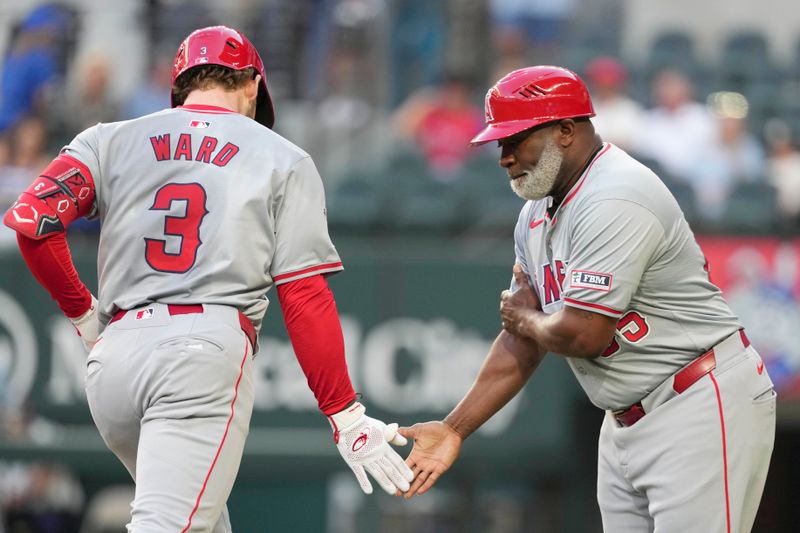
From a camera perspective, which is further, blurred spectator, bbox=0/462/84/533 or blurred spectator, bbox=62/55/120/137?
blurred spectator, bbox=62/55/120/137

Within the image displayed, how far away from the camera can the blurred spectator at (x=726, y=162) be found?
9492mm

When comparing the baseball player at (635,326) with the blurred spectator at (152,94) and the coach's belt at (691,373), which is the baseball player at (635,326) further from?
the blurred spectator at (152,94)

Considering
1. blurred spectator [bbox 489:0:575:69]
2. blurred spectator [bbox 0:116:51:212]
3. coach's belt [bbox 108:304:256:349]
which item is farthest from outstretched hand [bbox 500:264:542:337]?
blurred spectator [bbox 489:0:575:69]

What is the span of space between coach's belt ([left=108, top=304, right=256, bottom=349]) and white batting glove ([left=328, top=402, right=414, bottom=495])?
0.38m

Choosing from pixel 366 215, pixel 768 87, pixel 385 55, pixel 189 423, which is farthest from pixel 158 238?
pixel 768 87

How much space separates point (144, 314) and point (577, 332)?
135cm

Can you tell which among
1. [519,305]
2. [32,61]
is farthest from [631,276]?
[32,61]

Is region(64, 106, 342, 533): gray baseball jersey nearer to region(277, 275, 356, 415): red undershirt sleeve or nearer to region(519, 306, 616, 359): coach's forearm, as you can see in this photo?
region(277, 275, 356, 415): red undershirt sleeve

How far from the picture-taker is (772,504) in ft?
33.2

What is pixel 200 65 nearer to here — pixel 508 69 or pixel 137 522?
pixel 137 522

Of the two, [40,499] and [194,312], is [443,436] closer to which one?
[194,312]

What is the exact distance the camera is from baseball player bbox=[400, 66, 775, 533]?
13.1ft

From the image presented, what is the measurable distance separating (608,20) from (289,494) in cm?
662

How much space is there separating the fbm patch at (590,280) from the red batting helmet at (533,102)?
0.51 metres
